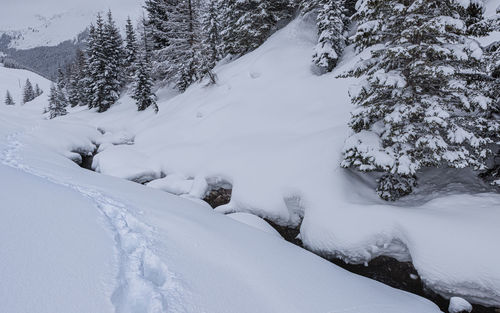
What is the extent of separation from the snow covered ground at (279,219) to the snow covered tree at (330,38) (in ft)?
4.05

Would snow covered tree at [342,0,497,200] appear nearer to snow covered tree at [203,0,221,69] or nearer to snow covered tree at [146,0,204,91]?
snow covered tree at [146,0,204,91]

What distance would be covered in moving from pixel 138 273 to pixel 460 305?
5921 mm

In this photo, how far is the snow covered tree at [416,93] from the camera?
22.0ft

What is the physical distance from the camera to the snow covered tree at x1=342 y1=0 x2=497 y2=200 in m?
6.71

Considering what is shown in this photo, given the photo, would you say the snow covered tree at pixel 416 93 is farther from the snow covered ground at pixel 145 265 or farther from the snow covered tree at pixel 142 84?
the snow covered tree at pixel 142 84

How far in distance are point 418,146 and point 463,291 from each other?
328 cm

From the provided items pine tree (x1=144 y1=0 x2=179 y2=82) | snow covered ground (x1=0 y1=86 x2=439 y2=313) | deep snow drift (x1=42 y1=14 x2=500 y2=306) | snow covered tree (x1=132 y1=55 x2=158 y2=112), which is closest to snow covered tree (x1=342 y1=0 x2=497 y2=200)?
deep snow drift (x1=42 y1=14 x2=500 y2=306)

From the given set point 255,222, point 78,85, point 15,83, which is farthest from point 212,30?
point 15,83

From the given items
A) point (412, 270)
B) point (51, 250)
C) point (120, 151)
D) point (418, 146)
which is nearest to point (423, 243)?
point (412, 270)

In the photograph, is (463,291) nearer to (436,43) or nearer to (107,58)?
(436,43)

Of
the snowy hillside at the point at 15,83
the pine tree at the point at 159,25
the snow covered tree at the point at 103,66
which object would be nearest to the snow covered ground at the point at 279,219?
the pine tree at the point at 159,25

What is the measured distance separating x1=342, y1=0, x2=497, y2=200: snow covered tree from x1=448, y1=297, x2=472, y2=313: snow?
2.88m

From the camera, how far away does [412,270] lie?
6398mm

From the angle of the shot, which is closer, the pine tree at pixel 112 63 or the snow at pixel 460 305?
the snow at pixel 460 305
